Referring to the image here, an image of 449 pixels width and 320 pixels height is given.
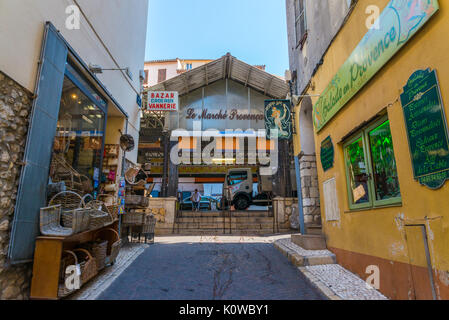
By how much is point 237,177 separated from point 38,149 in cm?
1185

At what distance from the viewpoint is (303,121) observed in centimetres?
771

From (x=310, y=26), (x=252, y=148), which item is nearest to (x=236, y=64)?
(x=252, y=148)

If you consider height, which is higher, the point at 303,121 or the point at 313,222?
the point at 303,121

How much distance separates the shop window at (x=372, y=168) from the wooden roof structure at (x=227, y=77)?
35.4ft

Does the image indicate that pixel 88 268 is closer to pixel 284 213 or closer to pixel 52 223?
pixel 52 223

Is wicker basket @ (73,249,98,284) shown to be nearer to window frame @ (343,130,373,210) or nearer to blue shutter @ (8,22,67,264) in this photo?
blue shutter @ (8,22,67,264)

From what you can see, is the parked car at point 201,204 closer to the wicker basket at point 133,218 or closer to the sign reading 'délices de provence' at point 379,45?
the wicker basket at point 133,218

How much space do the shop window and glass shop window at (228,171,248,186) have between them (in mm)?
10028

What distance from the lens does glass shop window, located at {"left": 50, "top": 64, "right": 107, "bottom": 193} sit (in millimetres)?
4665

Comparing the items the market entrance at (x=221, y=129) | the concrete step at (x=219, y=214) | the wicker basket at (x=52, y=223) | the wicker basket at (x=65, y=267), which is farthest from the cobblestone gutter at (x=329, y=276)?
the market entrance at (x=221, y=129)

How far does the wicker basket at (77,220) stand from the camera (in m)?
3.43

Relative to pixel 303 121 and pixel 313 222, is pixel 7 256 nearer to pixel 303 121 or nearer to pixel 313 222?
pixel 313 222

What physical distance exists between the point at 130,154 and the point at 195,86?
8.70 metres

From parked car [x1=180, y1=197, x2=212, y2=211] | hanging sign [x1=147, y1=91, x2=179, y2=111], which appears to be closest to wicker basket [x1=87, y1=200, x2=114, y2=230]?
hanging sign [x1=147, y1=91, x2=179, y2=111]
